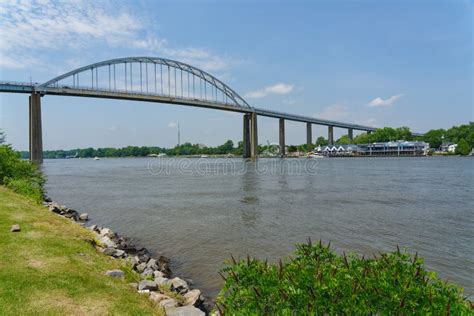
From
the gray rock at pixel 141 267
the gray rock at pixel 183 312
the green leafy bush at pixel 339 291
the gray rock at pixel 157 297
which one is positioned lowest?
the gray rock at pixel 141 267

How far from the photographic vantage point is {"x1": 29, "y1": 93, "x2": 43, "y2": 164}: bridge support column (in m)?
61.5

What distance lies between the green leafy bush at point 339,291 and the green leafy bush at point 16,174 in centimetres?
1526

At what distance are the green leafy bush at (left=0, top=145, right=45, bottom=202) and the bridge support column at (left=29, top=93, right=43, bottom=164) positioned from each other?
47978 millimetres

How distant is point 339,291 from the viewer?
3.08m

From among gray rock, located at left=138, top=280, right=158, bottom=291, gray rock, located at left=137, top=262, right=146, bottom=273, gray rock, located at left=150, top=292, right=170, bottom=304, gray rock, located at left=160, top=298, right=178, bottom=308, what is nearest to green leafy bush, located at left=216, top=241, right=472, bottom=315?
gray rock, located at left=160, top=298, right=178, bottom=308

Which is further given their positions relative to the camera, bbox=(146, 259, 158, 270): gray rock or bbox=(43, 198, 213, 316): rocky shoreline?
bbox=(146, 259, 158, 270): gray rock

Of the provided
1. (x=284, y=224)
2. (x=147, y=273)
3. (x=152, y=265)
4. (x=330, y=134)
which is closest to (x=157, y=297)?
(x=147, y=273)

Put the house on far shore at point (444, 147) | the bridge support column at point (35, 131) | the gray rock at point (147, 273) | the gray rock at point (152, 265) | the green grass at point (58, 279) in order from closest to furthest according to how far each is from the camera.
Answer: the green grass at point (58, 279), the gray rock at point (147, 273), the gray rock at point (152, 265), the bridge support column at point (35, 131), the house on far shore at point (444, 147)

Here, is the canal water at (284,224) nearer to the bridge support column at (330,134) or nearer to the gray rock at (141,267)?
the gray rock at (141,267)

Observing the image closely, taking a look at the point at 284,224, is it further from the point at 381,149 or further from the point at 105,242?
the point at 381,149

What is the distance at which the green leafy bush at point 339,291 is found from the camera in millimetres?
2887

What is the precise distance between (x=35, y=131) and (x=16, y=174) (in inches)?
1984

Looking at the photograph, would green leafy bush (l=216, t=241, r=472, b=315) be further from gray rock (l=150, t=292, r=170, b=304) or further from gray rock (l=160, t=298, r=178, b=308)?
gray rock (l=150, t=292, r=170, b=304)

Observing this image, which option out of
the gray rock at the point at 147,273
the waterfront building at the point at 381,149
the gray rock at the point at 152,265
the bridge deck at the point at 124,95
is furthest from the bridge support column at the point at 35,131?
the waterfront building at the point at 381,149
